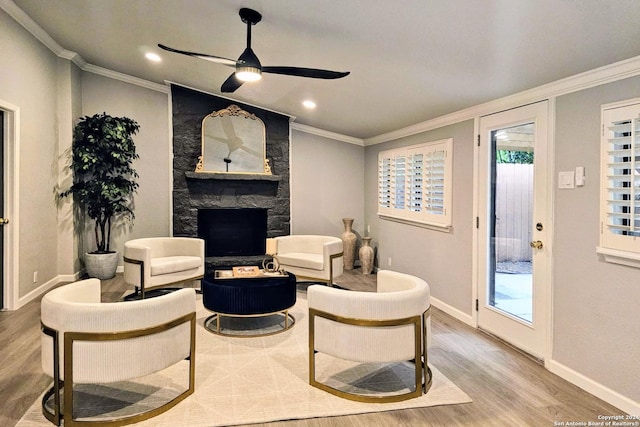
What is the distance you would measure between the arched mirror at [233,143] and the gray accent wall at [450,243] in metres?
2.23

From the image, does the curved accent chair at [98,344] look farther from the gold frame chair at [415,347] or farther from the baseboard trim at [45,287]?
the baseboard trim at [45,287]

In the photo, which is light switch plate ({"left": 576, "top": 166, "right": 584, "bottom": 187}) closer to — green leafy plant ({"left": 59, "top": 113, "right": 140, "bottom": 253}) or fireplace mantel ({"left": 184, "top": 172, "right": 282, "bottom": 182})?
fireplace mantel ({"left": 184, "top": 172, "right": 282, "bottom": 182})

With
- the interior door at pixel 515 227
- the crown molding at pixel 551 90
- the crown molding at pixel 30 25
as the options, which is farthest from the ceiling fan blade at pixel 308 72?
the crown molding at pixel 30 25

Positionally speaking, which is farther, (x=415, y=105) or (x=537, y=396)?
(x=415, y=105)

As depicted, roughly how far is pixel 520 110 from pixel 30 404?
415 centimetres

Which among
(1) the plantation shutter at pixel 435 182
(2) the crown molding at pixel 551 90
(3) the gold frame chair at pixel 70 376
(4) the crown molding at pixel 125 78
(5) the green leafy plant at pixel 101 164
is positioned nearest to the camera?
(3) the gold frame chair at pixel 70 376

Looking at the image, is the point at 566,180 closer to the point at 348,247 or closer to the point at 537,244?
the point at 537,244

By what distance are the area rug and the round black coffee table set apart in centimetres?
35

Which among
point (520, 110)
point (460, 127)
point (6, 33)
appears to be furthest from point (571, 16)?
point (6, 33)

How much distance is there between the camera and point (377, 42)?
3.07 metres

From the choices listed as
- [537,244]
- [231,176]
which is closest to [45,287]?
[231,176]

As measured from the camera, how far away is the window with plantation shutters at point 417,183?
15.1 ft

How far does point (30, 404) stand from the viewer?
8.11 ft

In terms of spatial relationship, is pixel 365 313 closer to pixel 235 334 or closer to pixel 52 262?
pixel 235 334
